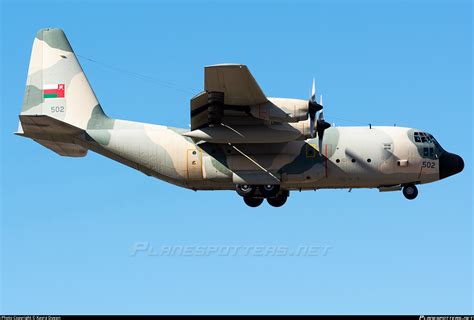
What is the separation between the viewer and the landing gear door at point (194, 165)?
3038 centimetres

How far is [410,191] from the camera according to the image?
30.9 m

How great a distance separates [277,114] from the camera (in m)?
28.2

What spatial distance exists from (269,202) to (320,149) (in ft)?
9.62

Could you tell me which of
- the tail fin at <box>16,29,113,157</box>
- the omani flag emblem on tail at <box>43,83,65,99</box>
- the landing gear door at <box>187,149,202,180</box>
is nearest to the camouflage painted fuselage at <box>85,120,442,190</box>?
the landing gear door at <box>187,149,202,180</box>

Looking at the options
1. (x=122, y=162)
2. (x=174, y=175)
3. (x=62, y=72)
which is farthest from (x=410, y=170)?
(x=62, y=72)

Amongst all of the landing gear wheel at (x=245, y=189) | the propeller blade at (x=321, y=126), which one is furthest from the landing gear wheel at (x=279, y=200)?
the propeller blade at (x=321, y=126)

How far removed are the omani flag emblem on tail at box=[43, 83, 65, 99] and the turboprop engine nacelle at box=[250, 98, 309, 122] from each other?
7792 millimetres

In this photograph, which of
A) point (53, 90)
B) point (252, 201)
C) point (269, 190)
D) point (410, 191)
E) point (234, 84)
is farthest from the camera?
point (53, 90)

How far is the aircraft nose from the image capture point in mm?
30797

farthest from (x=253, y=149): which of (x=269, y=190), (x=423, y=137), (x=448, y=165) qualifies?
(x=448, y=165)

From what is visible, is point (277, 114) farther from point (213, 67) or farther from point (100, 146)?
point (100, 146)

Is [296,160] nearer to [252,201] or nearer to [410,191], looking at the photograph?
[252,201]

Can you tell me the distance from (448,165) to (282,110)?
6680mm

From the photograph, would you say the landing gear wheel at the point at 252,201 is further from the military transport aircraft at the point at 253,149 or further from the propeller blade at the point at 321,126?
the propeller blade at the point at 321,126
